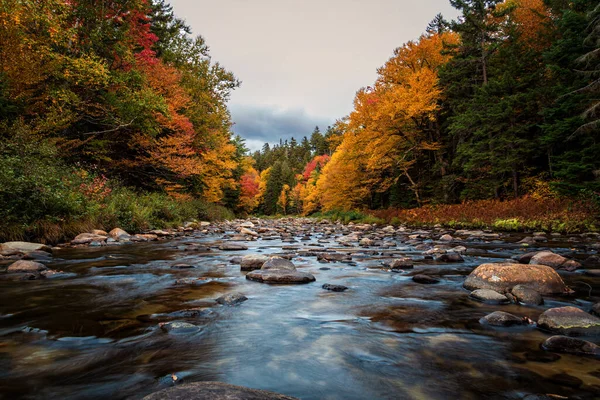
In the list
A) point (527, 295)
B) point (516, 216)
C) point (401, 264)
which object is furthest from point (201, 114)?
point (527, 295)

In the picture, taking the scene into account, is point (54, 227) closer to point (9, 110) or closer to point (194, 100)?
point (9, 110)

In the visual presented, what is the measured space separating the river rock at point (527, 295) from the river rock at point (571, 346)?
1.26 metres

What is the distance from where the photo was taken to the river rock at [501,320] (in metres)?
2.70

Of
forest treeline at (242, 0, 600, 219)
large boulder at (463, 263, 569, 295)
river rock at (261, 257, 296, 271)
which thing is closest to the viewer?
large boulder at (463, 263, 569, 295)

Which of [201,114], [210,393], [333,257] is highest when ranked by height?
[201,114]

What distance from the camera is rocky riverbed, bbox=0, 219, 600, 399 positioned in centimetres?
179

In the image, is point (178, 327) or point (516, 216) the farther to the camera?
point (516, 216)

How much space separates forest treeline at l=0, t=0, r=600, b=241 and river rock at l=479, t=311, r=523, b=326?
9.52 m

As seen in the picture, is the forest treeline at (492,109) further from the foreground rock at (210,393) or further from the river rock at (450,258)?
the foreground rock at (210,393)

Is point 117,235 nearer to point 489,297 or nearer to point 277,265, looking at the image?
point 277,265

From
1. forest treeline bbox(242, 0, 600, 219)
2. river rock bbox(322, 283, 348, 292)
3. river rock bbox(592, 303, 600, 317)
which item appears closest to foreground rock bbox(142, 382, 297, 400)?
river rock bbox(322, 283, 348, 292)

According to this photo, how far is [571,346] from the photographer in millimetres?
2146

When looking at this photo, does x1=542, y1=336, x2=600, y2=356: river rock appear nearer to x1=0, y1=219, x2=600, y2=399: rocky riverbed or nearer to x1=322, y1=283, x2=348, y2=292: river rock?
x1=0, y1=219, x2=600, y2=399: rocky riverbed

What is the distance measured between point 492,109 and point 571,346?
1619cm
